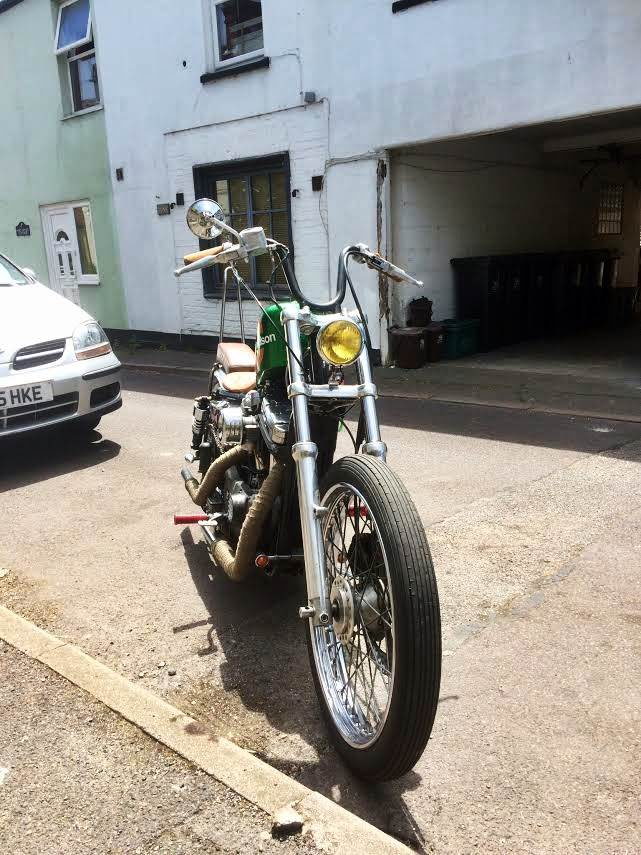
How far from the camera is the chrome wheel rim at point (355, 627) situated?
2.44 meters

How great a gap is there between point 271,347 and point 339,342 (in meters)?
0.62

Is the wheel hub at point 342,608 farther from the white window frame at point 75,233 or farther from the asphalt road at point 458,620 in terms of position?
the white window frame at point 75,233

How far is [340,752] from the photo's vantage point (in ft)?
8.15

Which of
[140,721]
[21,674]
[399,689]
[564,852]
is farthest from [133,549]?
[564,852]

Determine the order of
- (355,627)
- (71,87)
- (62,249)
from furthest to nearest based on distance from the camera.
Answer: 1. (62,249)
2. (71,87)
3. (355,627)

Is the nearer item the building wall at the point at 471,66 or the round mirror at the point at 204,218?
the round mirror at the point at 204,218

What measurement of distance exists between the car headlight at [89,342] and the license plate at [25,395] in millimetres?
425

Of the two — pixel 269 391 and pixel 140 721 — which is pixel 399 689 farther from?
pixel 269 391

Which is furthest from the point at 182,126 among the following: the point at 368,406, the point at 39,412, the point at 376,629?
the point at 376,629

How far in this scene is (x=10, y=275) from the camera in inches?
268

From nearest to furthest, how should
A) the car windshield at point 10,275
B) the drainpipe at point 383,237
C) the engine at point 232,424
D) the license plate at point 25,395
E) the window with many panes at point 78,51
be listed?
the engine at point 232,424
the license plate at point 25,395
the car windshield at point 10,275
the drainpipe at point 383,237
the window with many panes at point 78,51

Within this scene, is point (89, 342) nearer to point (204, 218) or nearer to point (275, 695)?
point (204, 218)

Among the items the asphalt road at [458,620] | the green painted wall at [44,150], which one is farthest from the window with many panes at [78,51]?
the asphalt road at [458,620]

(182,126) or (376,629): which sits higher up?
(182,126)
